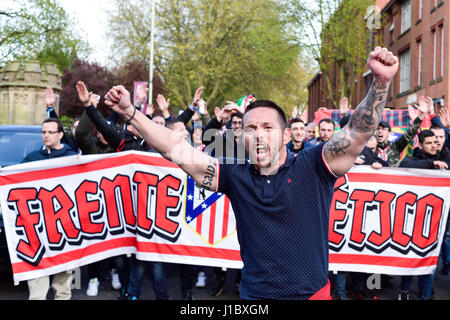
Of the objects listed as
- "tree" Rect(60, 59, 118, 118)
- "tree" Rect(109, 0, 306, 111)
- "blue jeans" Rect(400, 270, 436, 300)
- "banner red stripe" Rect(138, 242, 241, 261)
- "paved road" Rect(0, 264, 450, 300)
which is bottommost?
"paved road" Rect(0, 264, 450, 300)

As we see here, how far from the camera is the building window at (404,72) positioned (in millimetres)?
28969

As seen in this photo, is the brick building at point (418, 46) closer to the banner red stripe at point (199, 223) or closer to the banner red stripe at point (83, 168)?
the banner red stripe at point (199, 223)

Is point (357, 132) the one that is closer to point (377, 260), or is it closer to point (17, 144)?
point (377, 260)

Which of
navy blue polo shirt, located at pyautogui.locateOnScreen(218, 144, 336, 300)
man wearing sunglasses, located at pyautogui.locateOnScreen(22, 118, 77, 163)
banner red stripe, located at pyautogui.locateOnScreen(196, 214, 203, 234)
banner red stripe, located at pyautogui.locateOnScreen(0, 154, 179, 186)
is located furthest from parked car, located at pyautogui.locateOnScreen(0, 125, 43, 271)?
navy blue polo shirt, located at pyautogui.locateOnScreen(218, 144, 336, 300)

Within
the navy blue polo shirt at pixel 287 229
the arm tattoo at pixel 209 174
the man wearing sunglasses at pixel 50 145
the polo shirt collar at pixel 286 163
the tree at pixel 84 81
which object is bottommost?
the navy blue polo shirt at pixel 287 229

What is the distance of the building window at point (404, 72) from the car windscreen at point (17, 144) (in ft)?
81.7

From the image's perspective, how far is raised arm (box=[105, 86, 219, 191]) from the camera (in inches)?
116

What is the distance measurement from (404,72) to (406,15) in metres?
3.24

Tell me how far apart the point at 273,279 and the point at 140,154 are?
3.99 m

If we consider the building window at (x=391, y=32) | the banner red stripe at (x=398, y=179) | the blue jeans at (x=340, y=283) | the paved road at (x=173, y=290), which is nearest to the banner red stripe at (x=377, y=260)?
the blue jeans at (x=340, y=283)

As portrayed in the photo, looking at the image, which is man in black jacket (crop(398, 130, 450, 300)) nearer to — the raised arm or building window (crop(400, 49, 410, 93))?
the raised arm

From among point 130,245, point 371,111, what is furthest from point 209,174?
point 130,245

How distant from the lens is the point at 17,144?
25.6 feet

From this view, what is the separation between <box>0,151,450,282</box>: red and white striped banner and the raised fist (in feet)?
12.9
